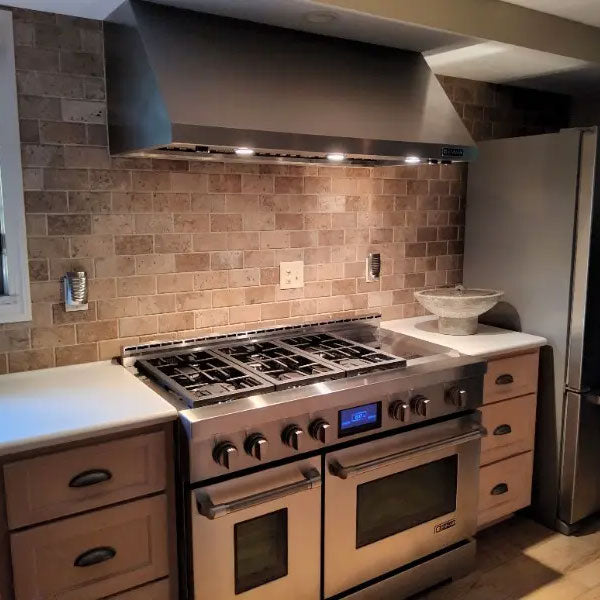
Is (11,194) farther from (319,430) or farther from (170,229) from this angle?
(319,430)

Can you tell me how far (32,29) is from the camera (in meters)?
2.00

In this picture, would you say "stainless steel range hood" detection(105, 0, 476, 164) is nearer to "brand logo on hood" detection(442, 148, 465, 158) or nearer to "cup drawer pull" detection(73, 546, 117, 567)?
"brand logo on hood" detection(442, 148, 465, 158)

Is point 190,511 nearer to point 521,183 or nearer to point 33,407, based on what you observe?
point 33,407

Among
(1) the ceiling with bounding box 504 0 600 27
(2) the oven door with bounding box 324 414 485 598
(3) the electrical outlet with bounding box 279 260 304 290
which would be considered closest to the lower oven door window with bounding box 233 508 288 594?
(2) the oven door with bounding box 324 414 485 598

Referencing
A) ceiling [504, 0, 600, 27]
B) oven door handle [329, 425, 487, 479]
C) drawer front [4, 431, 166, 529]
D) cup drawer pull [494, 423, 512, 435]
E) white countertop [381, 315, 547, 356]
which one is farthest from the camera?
cup drawer pull [494, 423, 512, 435]

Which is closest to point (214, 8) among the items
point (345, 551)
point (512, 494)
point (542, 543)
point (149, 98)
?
point (149, 98)

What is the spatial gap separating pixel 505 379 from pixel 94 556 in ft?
5.77

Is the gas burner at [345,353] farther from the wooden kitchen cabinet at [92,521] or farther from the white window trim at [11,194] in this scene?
the white window trim at [11,194]

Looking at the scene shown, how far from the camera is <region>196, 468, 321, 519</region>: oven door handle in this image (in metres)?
1.78

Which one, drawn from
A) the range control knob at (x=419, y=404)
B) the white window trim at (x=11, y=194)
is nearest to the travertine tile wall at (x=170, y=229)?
the white window trim at (x=11, y=194)

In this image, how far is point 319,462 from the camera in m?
2.01

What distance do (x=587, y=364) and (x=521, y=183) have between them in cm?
87

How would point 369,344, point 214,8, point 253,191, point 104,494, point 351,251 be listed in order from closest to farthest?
1. point 104,494
2. point 214,8
3. point 253,191
4. point 369,344
5. point 351,251

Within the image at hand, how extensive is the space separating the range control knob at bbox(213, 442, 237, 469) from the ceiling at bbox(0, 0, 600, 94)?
1337 mm
